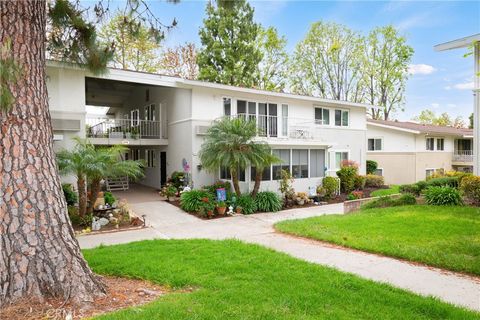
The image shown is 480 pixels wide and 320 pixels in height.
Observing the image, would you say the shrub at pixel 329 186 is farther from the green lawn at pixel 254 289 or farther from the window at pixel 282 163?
the green lawn at pixel 254 289

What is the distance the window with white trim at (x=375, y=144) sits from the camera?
997 inches

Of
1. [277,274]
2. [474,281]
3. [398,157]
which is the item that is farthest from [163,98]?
[398,157]

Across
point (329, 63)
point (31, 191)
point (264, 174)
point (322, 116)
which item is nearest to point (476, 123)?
point (322, 116)

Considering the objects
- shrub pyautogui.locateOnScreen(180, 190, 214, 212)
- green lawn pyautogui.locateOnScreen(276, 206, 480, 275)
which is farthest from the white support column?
shrub pyautogui.locateOnScreen(180, 190, 214, 212)

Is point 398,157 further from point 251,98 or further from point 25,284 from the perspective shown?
point 25,284

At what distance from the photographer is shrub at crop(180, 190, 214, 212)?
11906 mm

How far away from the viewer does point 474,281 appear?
5.08 meters

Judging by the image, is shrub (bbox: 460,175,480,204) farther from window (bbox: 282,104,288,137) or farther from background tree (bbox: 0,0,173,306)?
background tree (bbox: 0,0,173,306)

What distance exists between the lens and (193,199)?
12.1 m

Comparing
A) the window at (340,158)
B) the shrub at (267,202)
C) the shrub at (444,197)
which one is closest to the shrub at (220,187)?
the shrub at (267,202)

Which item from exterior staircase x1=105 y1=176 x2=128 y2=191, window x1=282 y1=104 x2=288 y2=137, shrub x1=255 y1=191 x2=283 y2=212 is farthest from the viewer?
exterior staircase x1=105 y1=176 x2=128 y2=191

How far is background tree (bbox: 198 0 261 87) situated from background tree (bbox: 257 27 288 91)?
1.93 m

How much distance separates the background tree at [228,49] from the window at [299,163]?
1409 centimetres

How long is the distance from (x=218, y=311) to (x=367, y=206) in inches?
394
